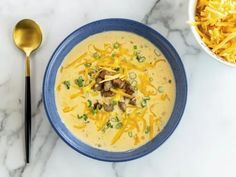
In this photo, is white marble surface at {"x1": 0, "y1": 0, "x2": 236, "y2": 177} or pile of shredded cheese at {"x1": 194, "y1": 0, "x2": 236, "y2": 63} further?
white marble surface at {"x1": 0, "y1": 0, "x2": 236, "y2": 177}

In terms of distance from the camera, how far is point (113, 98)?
133cm

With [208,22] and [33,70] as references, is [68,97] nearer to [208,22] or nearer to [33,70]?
[33,70]

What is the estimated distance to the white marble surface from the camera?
138 centimetres

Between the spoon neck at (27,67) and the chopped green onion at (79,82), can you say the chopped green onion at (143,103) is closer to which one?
the chopped green onion at (79,82)

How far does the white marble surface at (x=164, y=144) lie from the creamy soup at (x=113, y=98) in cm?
7

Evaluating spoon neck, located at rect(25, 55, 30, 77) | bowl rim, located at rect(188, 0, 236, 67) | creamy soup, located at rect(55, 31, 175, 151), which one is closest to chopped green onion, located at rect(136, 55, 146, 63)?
creamy soup, located at rect(55, 31, 175, 151)

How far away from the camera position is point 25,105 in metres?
1.36

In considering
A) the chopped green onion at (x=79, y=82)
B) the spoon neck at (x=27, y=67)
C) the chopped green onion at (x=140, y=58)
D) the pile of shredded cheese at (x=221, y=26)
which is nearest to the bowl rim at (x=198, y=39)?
the pile of shredded cheese at (x=221, y=26)

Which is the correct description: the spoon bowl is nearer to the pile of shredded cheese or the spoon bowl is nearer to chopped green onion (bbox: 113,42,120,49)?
chopped green onion (bbox: 113,42,120,49)

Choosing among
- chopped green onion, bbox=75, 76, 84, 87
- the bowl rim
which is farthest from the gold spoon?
the bowl rim

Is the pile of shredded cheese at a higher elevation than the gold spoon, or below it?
higher

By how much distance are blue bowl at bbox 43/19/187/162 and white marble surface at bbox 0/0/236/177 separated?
0.06 m

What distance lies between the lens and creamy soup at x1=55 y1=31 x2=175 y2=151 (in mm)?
1330

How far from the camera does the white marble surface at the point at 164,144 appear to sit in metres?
1.38
